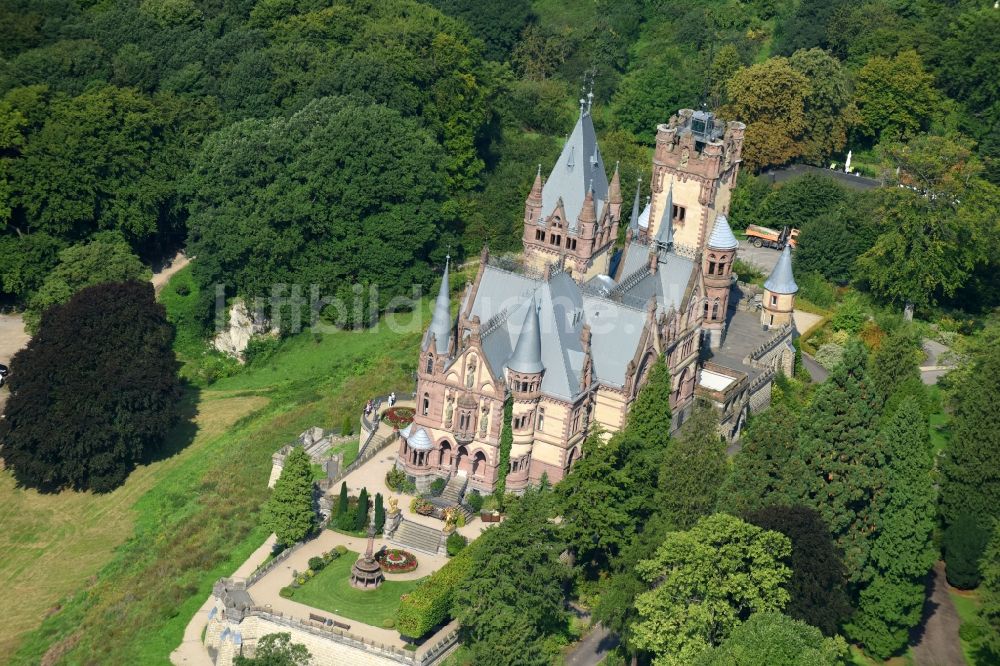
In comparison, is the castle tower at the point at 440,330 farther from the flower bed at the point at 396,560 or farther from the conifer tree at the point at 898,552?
the conifer tree at the point at 898,552

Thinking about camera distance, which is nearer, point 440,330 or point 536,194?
point 440,330

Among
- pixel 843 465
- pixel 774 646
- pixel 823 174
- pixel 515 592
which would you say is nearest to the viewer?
pixel 774 646

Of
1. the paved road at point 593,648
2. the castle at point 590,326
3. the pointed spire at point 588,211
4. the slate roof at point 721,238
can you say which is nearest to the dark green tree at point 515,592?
the paved road at point 593,648

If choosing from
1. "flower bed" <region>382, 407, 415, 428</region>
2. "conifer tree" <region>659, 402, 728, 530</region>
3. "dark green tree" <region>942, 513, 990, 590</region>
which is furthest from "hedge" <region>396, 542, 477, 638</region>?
"dark green tree" <region>942, 513, 990, 590</region>

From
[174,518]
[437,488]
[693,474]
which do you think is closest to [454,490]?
[437,488]

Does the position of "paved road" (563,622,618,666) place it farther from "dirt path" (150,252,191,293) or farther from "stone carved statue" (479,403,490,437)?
"dirt path" (150,252,191,293)

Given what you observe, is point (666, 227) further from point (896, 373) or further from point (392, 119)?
point (392, 119)
